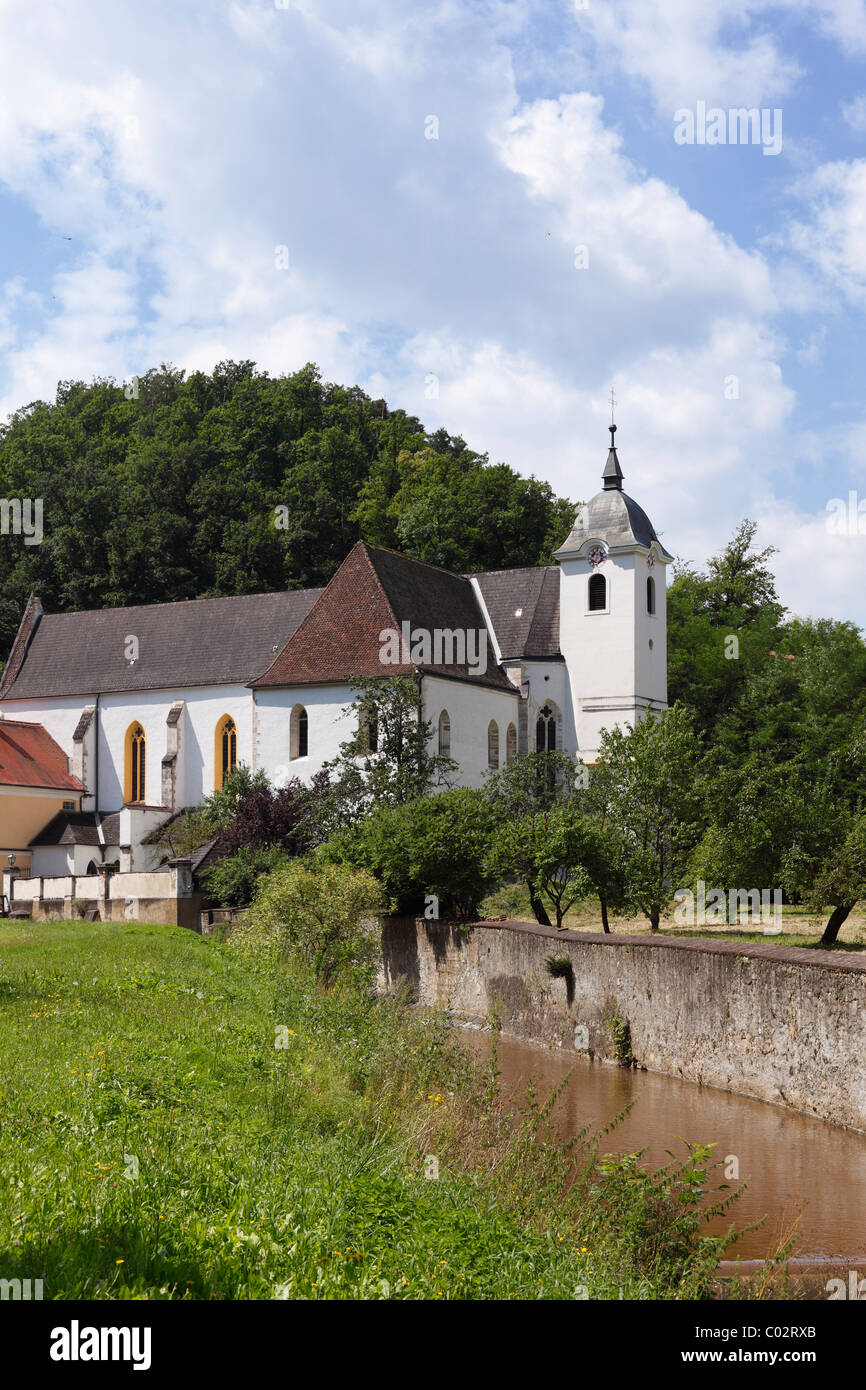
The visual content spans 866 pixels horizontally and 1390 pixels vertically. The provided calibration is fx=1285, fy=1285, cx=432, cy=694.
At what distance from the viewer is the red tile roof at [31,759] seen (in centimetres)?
5188

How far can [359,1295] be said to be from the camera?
6.56 meters

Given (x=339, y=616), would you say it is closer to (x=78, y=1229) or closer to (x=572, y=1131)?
(x=572, y=1131)

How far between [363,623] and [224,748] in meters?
9.56

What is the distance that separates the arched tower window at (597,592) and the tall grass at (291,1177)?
124 feet

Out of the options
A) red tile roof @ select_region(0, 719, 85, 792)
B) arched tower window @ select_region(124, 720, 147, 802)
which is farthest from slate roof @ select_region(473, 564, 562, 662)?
red tile roof @ select_region(0, 719, 85, 792)

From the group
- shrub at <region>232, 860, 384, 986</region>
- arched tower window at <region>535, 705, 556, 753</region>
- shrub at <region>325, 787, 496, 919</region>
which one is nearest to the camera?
shrub at <region>232, 860, 384, 986</region>

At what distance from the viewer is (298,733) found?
47.9 meters

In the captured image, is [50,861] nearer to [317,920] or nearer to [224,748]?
[224,748]

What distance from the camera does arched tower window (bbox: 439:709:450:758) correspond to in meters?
46.3

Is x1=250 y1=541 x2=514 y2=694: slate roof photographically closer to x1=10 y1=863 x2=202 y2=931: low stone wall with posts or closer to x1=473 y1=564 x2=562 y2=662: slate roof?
x1=473 y1=564 x2=562 y2=662: slate roof

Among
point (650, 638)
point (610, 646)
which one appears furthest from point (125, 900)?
point (650, 638)

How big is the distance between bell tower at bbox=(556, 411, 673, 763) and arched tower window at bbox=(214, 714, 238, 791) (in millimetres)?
13999
